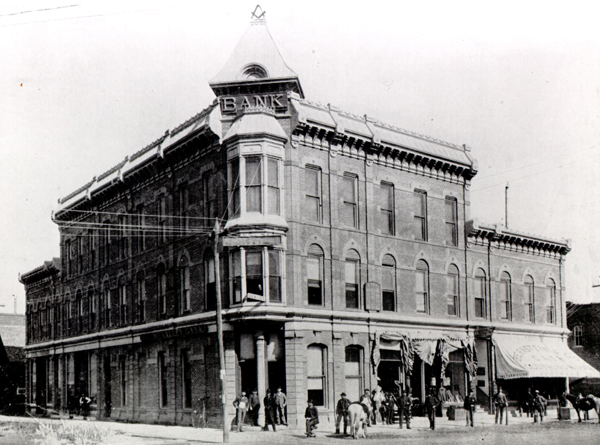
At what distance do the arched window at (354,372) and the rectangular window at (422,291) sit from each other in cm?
458

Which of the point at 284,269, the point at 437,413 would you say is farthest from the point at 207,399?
the point at 437,413

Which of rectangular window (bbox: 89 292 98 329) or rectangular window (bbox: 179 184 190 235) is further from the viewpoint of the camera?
rectangular window (bbox: 89 292 98 329)

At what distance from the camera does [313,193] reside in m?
29.6

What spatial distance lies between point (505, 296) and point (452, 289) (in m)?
4.95

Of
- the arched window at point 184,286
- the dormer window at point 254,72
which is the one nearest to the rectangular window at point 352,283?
the arched window at point 184,286

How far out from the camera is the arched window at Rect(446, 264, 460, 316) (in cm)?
3495

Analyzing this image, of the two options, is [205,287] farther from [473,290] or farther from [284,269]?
[473,290]

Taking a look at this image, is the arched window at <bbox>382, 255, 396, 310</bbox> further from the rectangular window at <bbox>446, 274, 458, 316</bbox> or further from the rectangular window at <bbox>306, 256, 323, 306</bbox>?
the rectangular window at <bbox>446, 274, 458, 316</bbox>

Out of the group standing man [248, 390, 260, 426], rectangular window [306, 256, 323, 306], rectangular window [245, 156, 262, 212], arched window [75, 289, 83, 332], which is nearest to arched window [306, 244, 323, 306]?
rectangular window [306, 256, 323, 306]

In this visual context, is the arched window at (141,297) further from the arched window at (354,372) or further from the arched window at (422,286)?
the arched window at (422,286)

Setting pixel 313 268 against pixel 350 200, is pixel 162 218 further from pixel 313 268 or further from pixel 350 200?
pixel 350 200

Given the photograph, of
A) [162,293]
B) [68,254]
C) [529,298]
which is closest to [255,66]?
[162,293]

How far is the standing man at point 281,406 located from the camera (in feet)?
86.8

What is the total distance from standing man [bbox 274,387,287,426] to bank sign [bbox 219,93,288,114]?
10848 millimetres
